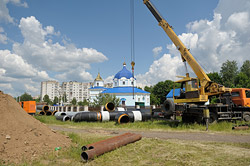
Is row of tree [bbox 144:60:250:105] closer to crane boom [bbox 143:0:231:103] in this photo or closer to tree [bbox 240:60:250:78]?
tree [bbox 240:60:250:78]

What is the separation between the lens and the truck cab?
47.7 ft

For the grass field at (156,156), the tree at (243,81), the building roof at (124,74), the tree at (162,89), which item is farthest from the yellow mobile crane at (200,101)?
the tree at (162,89)

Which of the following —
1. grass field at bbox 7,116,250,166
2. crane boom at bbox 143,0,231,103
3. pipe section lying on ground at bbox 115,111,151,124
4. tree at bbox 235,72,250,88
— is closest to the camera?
grass field at bbox 7,116,250,166

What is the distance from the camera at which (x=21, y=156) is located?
5781 millimetres

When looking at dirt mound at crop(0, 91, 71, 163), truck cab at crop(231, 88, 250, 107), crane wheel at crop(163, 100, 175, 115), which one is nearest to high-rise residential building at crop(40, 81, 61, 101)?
crane wheel at crop(163, 100, 175, 115)

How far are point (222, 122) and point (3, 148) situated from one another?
12.7 meters

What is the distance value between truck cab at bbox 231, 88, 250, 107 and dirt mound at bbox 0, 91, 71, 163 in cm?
1368

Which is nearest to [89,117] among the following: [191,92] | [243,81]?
[191,92]

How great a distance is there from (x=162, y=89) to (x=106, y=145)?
6887 cm

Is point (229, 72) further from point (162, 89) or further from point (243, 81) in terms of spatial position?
point (162, 89)

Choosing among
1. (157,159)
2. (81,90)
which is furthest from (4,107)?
(81,90)

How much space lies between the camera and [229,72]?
55906 millimetres

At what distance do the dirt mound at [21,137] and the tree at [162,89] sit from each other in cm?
6734

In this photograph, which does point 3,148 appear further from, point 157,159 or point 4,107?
point 157,159
